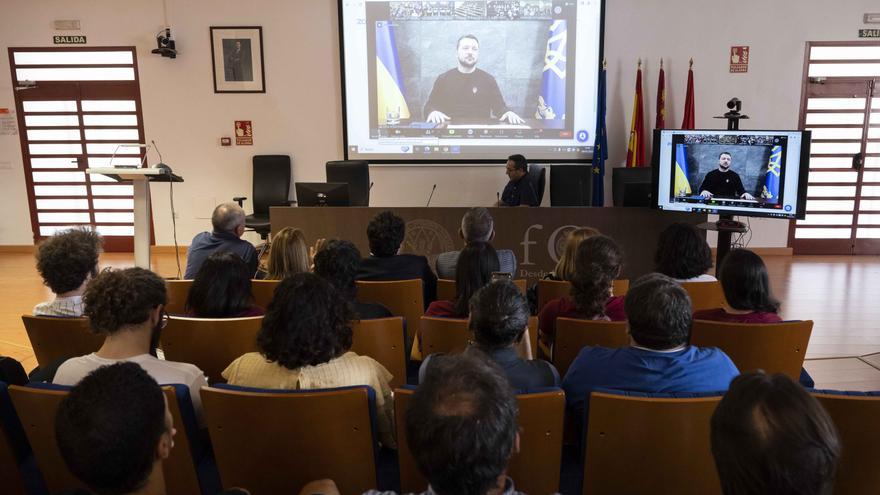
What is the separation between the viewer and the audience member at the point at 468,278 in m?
2.55

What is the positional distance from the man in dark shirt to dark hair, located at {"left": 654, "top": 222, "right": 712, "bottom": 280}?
310 centimetres

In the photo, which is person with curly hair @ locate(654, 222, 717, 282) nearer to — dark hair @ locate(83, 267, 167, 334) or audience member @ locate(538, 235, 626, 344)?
audience member @ locate(538, 235, 626, 344)

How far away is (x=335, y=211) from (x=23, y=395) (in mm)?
3846

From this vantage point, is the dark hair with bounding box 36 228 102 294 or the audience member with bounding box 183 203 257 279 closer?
the dark hair with bounding box 36 228 102 294

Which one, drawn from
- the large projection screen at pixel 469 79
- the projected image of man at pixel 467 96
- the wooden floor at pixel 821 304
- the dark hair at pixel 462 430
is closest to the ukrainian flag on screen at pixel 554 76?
the large projection screen at pixel 469 79

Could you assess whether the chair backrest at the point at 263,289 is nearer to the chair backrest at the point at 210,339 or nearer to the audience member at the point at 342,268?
the audience member at the point at 342,268

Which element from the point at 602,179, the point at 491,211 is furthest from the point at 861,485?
the point at 602,179

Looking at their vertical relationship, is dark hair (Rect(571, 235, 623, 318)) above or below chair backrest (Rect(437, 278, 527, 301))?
above

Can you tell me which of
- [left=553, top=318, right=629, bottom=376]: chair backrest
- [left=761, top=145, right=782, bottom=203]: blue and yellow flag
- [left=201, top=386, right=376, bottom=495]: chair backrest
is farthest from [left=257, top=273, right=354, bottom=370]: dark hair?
[left=761, top=145, right=782, bottom=203]: blue and yellow flag

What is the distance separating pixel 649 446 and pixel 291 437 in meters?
0.92

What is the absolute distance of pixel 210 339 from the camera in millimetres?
2273

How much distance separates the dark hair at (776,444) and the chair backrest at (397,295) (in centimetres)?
205

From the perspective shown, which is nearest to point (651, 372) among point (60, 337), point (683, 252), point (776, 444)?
point (776, 444)

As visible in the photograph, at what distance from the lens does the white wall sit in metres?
6.80
